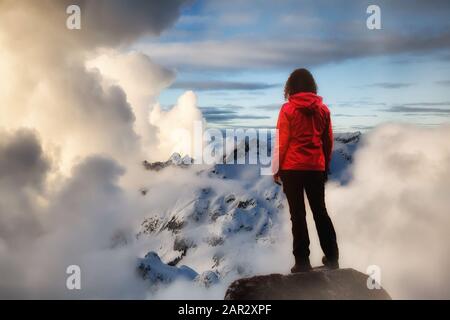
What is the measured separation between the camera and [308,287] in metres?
9.27

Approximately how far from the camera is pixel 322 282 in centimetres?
934

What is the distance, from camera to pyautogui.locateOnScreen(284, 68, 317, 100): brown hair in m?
9.26

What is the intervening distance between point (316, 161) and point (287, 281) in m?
2.36

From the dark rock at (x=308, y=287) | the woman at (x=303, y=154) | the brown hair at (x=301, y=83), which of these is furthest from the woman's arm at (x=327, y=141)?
the dark rock at (x=308, y=287)

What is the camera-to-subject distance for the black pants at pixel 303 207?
9.14 metres

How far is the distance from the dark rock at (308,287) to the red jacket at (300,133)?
2136 mm

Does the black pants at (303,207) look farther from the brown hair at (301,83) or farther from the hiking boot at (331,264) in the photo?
the brown hair at (301,83)

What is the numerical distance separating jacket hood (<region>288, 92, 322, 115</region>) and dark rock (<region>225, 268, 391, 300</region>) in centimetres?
311

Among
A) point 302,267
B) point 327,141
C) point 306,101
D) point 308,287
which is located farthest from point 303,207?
point 306,101

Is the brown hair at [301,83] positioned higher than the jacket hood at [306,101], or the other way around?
the brown hair at [301,83]

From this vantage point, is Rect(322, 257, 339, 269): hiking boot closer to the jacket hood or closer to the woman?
the woman

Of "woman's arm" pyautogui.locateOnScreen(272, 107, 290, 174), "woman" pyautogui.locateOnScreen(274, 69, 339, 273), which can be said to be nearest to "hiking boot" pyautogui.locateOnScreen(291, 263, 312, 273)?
"woman" pyautogui.locateOnScreen(274, 69, 339, 273)
